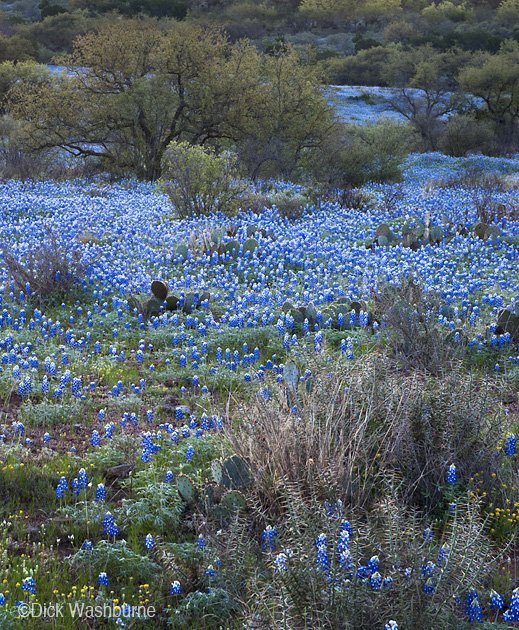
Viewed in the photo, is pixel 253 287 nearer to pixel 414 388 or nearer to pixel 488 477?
pixel 414 388

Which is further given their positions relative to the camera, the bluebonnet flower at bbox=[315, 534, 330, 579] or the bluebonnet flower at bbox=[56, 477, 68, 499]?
the bluebonnet flower at bbox=[56, 477, 68, 499]

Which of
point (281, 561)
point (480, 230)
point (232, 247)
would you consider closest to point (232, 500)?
point (281, 561)

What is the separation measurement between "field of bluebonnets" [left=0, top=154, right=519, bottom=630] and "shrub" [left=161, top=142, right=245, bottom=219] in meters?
5.13

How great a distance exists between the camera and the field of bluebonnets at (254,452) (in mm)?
2688

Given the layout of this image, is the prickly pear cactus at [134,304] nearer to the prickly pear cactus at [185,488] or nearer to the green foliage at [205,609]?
the prickly pear cactus at [185,488]

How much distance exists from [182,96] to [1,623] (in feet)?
72.6

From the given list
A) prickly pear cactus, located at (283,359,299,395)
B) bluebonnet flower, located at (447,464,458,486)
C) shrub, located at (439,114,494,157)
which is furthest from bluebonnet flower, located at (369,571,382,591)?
shrub, located at (439,114,494,157)

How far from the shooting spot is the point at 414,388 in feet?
14.0

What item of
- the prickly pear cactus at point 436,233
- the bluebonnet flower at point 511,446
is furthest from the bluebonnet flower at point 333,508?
the prickly pear cactus at point 436,233

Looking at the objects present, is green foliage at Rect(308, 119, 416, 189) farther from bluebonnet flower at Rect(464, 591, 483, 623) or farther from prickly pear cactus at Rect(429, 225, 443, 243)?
bluebonnet flower at Rect(464, 591, 483, 623)

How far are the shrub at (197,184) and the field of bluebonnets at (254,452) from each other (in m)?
5.13

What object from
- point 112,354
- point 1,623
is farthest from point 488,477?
Answer: point 112,354

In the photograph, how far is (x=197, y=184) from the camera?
14047 mm

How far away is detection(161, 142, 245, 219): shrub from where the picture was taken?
13930 millimetres
